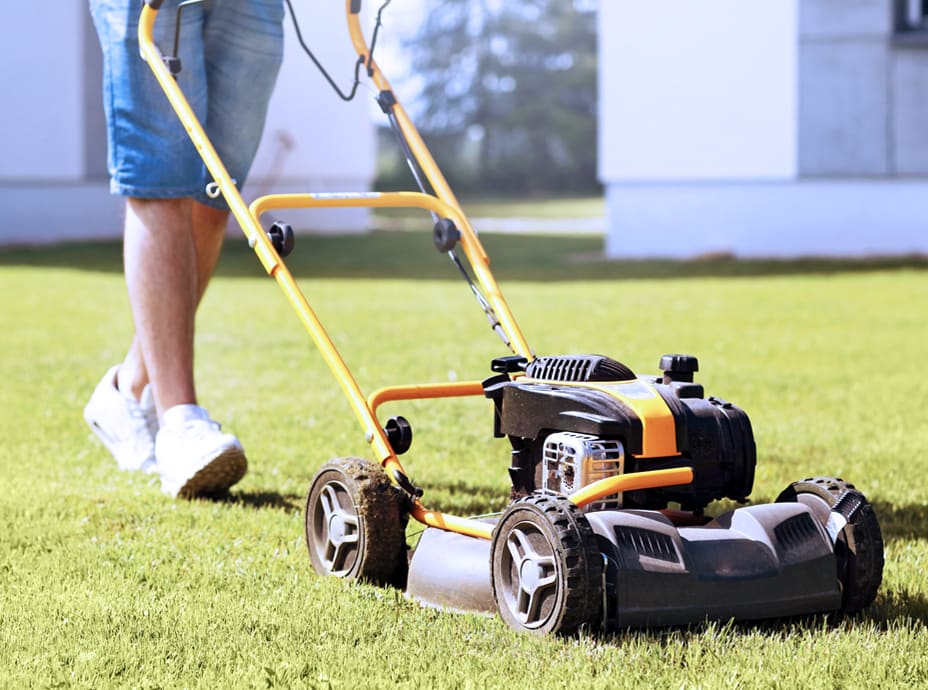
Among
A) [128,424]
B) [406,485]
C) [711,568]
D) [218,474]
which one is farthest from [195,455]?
[711,568]

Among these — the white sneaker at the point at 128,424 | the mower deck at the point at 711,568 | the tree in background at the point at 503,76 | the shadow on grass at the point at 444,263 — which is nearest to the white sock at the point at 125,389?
the white sneaker at the point at 128,424

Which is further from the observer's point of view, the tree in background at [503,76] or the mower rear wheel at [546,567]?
the tree in background at [503,76]

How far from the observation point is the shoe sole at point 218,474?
306 cm

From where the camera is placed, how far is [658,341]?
241 inches

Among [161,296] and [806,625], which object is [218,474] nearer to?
[161,296]

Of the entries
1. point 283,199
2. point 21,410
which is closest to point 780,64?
point 21,410

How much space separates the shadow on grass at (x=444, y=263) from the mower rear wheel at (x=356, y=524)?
24.2 feet

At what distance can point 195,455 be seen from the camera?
3.09 meters

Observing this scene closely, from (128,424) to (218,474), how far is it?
546 millimetres

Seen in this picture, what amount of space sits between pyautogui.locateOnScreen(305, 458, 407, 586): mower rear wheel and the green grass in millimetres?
71

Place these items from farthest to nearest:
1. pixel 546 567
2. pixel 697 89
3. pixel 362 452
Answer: pixel 697 89 → pixel 362 452 → pixel 546 567

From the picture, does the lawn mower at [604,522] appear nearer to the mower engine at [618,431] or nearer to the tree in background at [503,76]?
the mower engine at [618,431]

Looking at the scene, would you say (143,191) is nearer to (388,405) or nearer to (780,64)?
(388,405)

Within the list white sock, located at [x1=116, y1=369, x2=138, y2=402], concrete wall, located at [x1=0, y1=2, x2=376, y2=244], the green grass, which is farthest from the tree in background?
white sock, located at [x1=116, y1=369, x2=138, y2=402]
